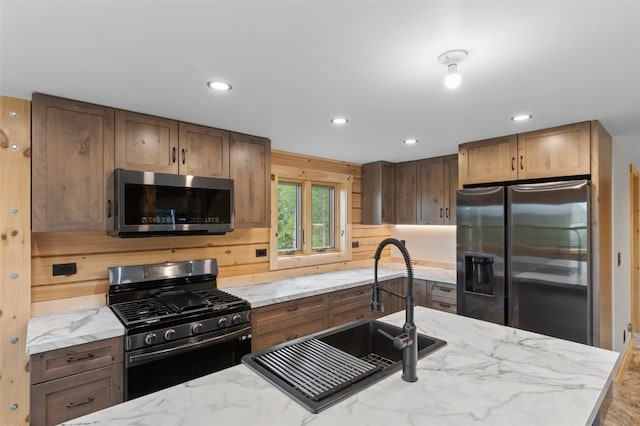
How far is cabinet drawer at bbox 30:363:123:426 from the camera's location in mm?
1724

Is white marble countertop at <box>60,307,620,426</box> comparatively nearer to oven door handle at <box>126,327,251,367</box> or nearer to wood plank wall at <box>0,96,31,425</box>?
oven door handle at <box>126,327,251,367</box>

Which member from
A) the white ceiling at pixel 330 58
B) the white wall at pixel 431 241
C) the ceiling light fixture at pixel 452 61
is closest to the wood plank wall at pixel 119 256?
the white ceiling at pixel 330 58

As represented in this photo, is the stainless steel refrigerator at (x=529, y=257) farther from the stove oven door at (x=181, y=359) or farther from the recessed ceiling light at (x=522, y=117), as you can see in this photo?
the stove oven door at (x=181, y=359)

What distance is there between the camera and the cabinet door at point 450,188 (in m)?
3.68

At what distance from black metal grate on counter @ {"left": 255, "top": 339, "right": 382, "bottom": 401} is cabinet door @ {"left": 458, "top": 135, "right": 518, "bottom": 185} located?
89.9 inches

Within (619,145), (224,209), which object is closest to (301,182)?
(224,209)

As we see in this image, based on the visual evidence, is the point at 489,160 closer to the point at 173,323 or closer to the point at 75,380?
the point at 173,323

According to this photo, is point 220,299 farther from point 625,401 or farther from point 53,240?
point 625,401

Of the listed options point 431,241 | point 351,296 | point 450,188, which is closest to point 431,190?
point 450,188

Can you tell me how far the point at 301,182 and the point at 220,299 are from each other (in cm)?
173

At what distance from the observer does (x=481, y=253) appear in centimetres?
288

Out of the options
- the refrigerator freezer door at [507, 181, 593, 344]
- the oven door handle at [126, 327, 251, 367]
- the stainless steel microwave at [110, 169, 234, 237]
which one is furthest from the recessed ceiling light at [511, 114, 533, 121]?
the oven door handle at [126, 327, 251, 367]

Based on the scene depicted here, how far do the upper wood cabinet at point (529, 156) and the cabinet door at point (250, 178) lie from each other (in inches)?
72.7

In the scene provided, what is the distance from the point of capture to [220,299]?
252 centimetres
